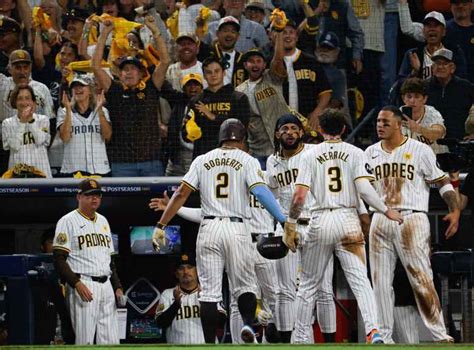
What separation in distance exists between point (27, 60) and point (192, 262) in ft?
8.07

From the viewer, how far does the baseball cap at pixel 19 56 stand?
11531 mm

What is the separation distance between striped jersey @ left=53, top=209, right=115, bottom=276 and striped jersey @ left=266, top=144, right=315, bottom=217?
1.45m

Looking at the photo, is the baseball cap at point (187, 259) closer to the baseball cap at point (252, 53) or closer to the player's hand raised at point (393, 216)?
the baseball cap at point (252, 53)

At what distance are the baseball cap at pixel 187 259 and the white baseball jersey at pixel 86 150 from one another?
104cm

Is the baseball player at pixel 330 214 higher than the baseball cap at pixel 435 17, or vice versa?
the baseball cap at pixel 435 17

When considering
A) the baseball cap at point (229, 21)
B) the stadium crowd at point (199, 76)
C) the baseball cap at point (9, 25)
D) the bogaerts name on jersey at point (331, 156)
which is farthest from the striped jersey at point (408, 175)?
the baseball cap at point (9, 25)

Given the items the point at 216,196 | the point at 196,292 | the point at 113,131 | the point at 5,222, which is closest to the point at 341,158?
the point at 216,196

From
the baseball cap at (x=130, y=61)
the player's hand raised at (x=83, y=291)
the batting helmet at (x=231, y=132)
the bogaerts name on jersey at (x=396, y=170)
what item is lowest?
the player's hand raised at (x=83, y=291)

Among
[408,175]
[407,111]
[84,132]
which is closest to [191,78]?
[84,132]

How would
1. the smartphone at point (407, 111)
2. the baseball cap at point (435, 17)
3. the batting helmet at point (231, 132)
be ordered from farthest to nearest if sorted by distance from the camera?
the baseball cap at point (435, 17), the smartphone at point (407, 111), the batting helmet at point (231, 132)

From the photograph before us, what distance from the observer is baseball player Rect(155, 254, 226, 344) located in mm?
10352

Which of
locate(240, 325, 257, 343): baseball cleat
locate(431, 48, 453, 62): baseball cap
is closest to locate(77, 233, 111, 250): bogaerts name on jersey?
locate(240, 325, 257, 343): baseball cleat

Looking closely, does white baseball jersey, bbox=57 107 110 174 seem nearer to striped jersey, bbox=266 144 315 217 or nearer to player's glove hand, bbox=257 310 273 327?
striped jersey, bbox=266 144 315 217

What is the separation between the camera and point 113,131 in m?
11.3
